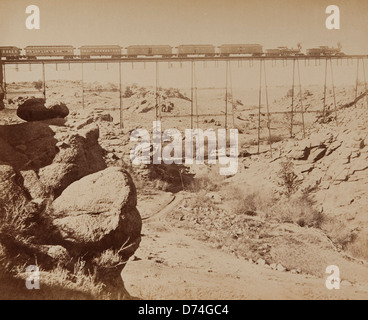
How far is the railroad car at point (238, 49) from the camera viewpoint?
19.8 metres

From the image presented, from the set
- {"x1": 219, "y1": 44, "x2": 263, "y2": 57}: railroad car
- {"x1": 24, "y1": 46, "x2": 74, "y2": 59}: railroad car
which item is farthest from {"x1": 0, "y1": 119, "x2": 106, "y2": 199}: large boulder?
{"x1": 219, "y1": 44, "x2": 263, "y2": 57}: railroad car

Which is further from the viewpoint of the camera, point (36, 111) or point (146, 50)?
point (146, 50)

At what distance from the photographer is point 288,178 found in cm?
1988

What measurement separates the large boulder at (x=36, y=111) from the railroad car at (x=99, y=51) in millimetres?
4242

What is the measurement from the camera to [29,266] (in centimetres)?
980

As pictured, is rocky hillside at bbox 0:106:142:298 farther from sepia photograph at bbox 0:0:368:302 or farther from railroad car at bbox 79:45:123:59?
railroad car at bbox 79:45:123:59

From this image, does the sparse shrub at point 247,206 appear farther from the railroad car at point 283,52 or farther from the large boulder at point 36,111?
the large boulder at point 36,111

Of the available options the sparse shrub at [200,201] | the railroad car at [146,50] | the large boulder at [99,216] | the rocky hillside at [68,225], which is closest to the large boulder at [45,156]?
the rocky hillside at [68,225]

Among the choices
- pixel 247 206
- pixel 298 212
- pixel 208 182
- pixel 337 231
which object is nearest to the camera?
pixel 337 231

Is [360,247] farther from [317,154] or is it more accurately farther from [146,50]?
[146,50]

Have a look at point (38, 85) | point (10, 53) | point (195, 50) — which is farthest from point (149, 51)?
point (38, 85)

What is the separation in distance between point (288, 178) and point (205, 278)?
905 centimetres

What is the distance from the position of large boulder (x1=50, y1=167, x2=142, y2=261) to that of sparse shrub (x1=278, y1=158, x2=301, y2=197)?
10.6 meters

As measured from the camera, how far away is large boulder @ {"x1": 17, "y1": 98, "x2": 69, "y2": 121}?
14406 mm
